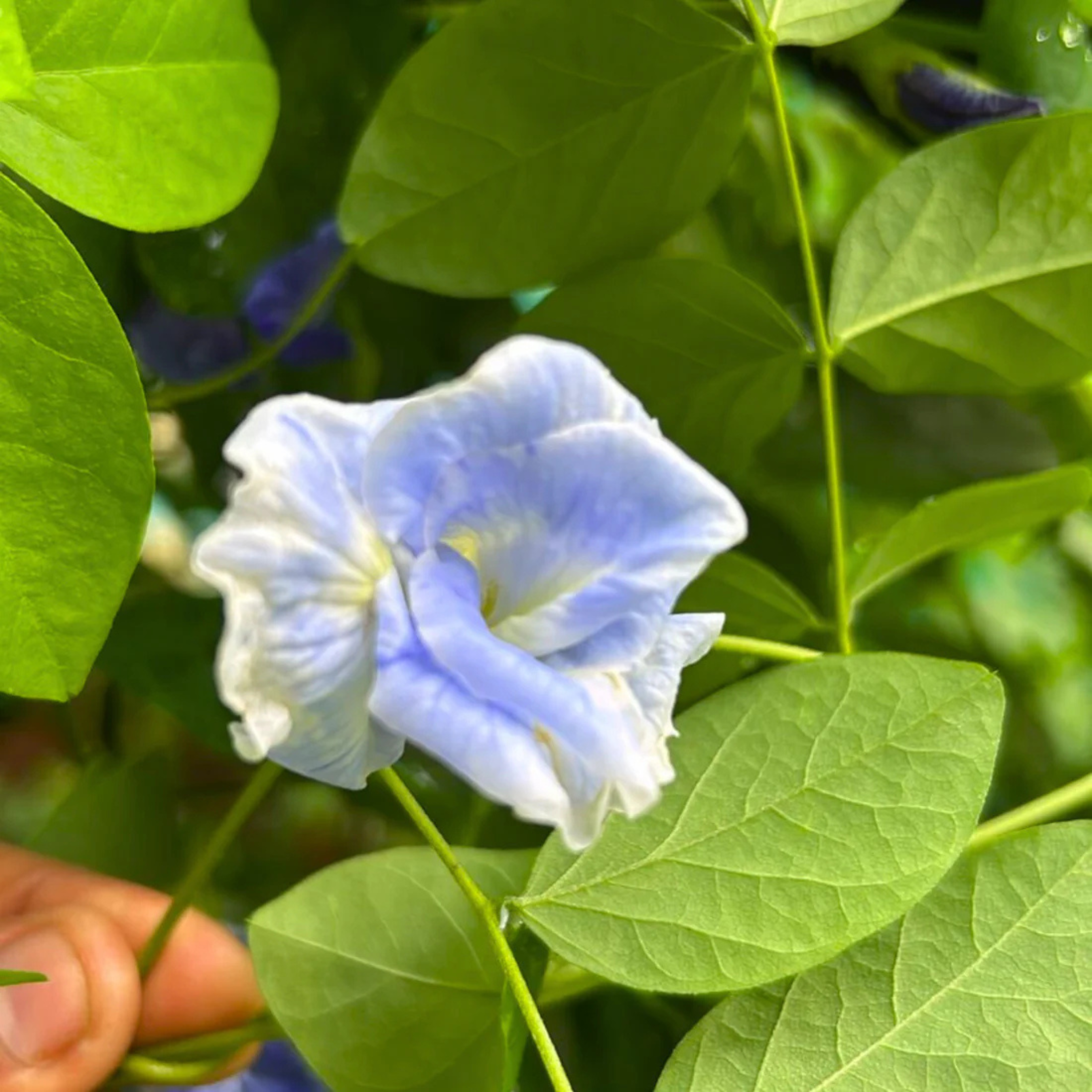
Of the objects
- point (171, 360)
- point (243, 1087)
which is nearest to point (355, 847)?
point (243, 1087)

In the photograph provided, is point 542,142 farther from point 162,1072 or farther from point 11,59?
point 162,1072

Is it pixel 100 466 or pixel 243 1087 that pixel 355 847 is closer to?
pixel 243 1087

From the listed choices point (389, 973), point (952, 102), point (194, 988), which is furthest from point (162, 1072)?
point (952, 102)

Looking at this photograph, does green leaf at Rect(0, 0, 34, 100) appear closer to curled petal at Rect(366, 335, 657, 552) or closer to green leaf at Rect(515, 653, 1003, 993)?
curled petal at Rect(366, 335, 657, 552)

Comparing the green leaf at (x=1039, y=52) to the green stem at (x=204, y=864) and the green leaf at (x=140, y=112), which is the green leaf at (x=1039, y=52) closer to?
the green leaf at (x=140, y=112)

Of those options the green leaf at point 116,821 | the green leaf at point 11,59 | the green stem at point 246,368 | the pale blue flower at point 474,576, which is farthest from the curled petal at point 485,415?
the green leaf at point 116,821

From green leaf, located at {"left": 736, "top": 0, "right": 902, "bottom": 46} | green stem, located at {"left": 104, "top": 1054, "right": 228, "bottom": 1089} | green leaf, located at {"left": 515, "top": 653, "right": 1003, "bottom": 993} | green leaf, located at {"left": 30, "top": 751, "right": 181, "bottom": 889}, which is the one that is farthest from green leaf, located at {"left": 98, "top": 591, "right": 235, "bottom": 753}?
green leaf, located at {"left": 736, "top": 0, "right": 902, "bottom": 46}
